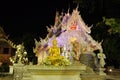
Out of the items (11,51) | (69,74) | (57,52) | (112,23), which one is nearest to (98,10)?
(112,23)

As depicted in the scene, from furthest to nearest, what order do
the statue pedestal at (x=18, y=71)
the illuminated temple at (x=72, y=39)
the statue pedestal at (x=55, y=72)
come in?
1. the illuminated temple at (x=72, y=39)
2. the statue pedestal at (x=18, y=71)
3. the statue pedestal at (x=55, y=72)

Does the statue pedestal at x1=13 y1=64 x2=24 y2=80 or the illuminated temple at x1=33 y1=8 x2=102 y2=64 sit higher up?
the illuminated temple at x1=33 y1=8 x2=102 y2=64

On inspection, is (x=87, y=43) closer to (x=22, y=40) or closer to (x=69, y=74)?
(x=22, y=40)

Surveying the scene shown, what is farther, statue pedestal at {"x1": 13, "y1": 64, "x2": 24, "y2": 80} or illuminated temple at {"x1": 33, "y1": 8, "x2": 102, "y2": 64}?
illuminated temple at {"x1": 33, "y1": 8, "x2": 102, "y2": 64}

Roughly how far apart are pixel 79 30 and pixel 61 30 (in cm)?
115

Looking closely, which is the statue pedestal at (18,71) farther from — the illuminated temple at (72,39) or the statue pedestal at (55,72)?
the statue pedestal at (55,72)

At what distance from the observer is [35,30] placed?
33.1 m

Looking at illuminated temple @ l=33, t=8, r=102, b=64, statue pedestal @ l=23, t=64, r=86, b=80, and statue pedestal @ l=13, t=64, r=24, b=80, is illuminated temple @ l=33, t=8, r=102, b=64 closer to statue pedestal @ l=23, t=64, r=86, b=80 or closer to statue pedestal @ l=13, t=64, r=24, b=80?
statue pedestal @ l=13, t=64, r=24, b=80

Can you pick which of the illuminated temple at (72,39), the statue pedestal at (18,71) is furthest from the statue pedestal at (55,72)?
the illuminated temple at (72,39)

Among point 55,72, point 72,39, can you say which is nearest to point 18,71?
point 72,39

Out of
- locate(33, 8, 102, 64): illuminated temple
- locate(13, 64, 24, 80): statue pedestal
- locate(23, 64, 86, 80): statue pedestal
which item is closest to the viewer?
locate(23, 64, 86, 80): statue pedestal

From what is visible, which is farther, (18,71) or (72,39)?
(72,39)

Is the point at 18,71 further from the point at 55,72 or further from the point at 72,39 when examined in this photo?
the point at 55,72

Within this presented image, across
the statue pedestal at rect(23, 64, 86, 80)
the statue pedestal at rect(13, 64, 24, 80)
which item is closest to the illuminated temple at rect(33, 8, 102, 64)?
the statue pedestal at rect(13, 64, 24, 80)
